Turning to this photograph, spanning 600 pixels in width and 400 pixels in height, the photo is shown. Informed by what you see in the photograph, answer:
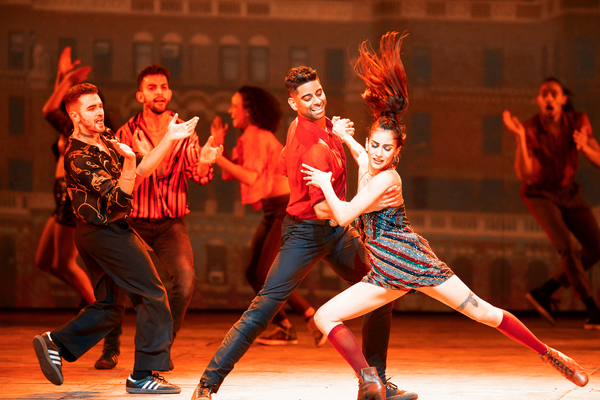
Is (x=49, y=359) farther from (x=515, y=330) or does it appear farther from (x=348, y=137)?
(x=515, y=330)

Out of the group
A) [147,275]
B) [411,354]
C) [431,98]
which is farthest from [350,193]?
[147,275]

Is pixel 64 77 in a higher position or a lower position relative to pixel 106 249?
higher

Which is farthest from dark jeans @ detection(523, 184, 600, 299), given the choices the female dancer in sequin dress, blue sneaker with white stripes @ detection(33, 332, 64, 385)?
blue sneaker with white stripes @ detection(33, 332, 64, 385)

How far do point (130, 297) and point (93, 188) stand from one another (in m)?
0.61

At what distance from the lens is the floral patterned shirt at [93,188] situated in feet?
13.5

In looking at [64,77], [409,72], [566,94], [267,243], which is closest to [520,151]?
[566,94]

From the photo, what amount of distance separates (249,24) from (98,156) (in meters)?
3.84

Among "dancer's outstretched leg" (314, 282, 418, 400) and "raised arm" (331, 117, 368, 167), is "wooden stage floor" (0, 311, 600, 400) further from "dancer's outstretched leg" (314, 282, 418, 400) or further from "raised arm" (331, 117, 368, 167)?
"raised arm" (331, 117, 368, 167)

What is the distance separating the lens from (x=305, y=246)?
3939 mm

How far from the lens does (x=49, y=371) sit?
13.7ft

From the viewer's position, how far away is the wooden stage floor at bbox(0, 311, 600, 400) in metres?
4.32

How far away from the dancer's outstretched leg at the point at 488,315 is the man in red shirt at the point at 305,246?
0.39 m

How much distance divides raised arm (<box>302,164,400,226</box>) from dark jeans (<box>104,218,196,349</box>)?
141cm

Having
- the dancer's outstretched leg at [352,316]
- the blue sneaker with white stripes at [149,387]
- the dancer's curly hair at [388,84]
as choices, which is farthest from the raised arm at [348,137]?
the blue sneaker with white stripes at [149,387]
